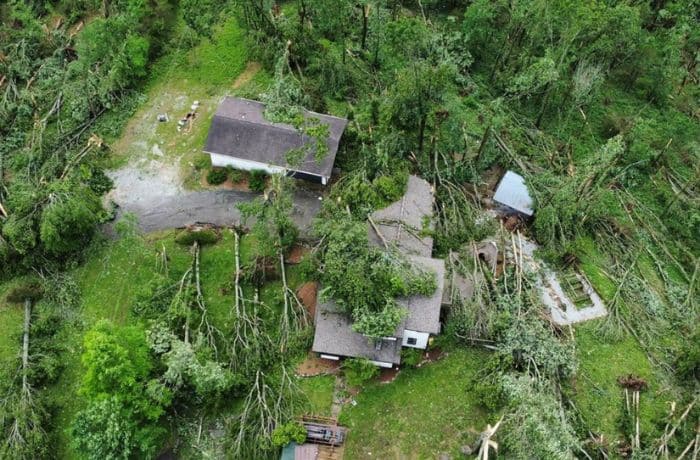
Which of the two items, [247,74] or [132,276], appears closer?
[132,276]

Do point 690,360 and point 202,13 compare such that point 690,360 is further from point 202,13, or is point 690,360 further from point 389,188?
point 202,13

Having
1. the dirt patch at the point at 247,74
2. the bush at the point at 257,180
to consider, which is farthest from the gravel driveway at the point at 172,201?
the dirt patch at the point at 247,74

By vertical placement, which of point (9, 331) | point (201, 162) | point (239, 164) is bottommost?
point (9, 331)

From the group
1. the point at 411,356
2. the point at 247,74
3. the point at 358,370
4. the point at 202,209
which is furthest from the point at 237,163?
the point at 411,356

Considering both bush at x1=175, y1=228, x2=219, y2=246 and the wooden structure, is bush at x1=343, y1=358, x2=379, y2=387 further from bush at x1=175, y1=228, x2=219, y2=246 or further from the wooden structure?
bush at x1=175, y1=228, x2=219, y2=246

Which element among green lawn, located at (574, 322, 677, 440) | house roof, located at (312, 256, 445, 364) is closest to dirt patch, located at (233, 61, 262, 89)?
house roof, located at (312, 256, 445, 364)
